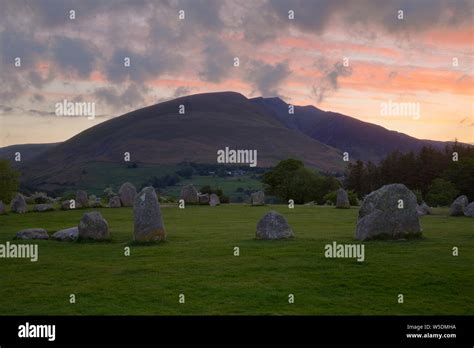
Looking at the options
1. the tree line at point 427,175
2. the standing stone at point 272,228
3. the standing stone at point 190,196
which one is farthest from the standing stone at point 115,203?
the tree line at point 427,175

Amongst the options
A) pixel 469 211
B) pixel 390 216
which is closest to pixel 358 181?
pixel 469 211

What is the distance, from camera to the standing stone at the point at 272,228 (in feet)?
84.4

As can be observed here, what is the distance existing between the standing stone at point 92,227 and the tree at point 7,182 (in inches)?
1550

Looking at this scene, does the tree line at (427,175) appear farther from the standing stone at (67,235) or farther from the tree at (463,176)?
the standing stone at (67,235)

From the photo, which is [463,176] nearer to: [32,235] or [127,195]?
[127,195]

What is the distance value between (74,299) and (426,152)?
89.6 meters

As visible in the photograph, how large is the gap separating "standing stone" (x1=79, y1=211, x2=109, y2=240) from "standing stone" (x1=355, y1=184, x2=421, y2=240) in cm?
1260

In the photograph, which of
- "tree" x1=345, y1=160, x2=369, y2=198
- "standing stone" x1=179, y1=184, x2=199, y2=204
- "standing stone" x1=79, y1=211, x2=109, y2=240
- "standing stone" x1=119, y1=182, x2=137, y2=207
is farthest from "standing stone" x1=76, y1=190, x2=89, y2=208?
"tree" x1=345, y1=160, x2=369, y2=198

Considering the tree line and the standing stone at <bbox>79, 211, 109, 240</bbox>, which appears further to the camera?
the tree line

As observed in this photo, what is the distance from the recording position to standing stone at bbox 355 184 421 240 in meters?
24.3

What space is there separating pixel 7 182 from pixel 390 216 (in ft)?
167

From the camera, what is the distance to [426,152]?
9688 cm

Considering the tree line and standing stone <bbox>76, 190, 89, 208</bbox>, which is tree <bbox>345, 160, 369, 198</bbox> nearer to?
the tree line
